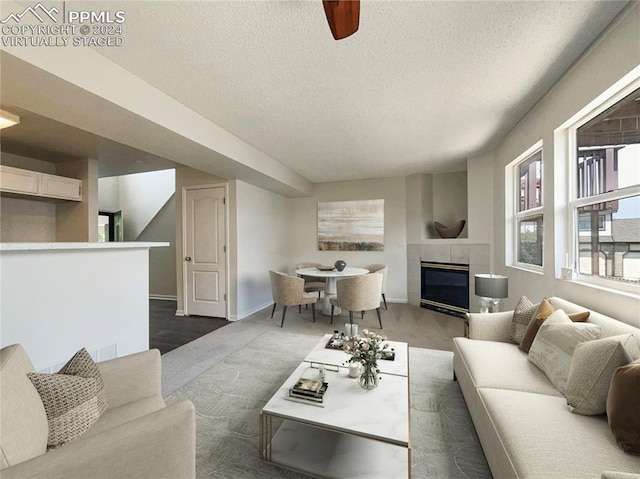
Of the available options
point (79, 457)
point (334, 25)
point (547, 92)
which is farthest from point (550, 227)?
point (79, 457)

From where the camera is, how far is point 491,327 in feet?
6.95

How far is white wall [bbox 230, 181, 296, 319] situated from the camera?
164 inches

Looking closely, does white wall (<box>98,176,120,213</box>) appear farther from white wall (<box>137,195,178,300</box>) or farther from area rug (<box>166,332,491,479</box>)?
area rug (<box>166,332,491,479</box>)

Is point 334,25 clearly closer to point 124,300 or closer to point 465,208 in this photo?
point 124,300

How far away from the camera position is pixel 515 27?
5.10 ft

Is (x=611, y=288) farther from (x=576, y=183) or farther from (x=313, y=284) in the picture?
(x=313, y=284)

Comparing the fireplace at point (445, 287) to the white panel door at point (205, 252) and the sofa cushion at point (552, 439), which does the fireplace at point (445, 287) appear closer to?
the sofa cushion at point (552, 439)

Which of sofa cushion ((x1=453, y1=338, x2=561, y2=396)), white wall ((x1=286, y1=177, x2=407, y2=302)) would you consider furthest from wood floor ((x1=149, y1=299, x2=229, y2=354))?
sofa cushion ((x1=453, y1=338, x2=561, y2=396))

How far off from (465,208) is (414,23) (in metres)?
4.12

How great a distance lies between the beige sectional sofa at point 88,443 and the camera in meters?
0.75

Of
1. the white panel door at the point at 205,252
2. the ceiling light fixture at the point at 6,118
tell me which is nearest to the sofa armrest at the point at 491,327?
the white panel door at the point at 205,252

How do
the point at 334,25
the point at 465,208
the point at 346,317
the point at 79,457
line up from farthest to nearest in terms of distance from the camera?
the point at 465,208 < the point at 346,317 < the point at 334,25 < the point at 79,457

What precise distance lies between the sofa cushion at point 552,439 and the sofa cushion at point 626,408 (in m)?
0.05

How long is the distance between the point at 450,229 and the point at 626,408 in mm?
3907
